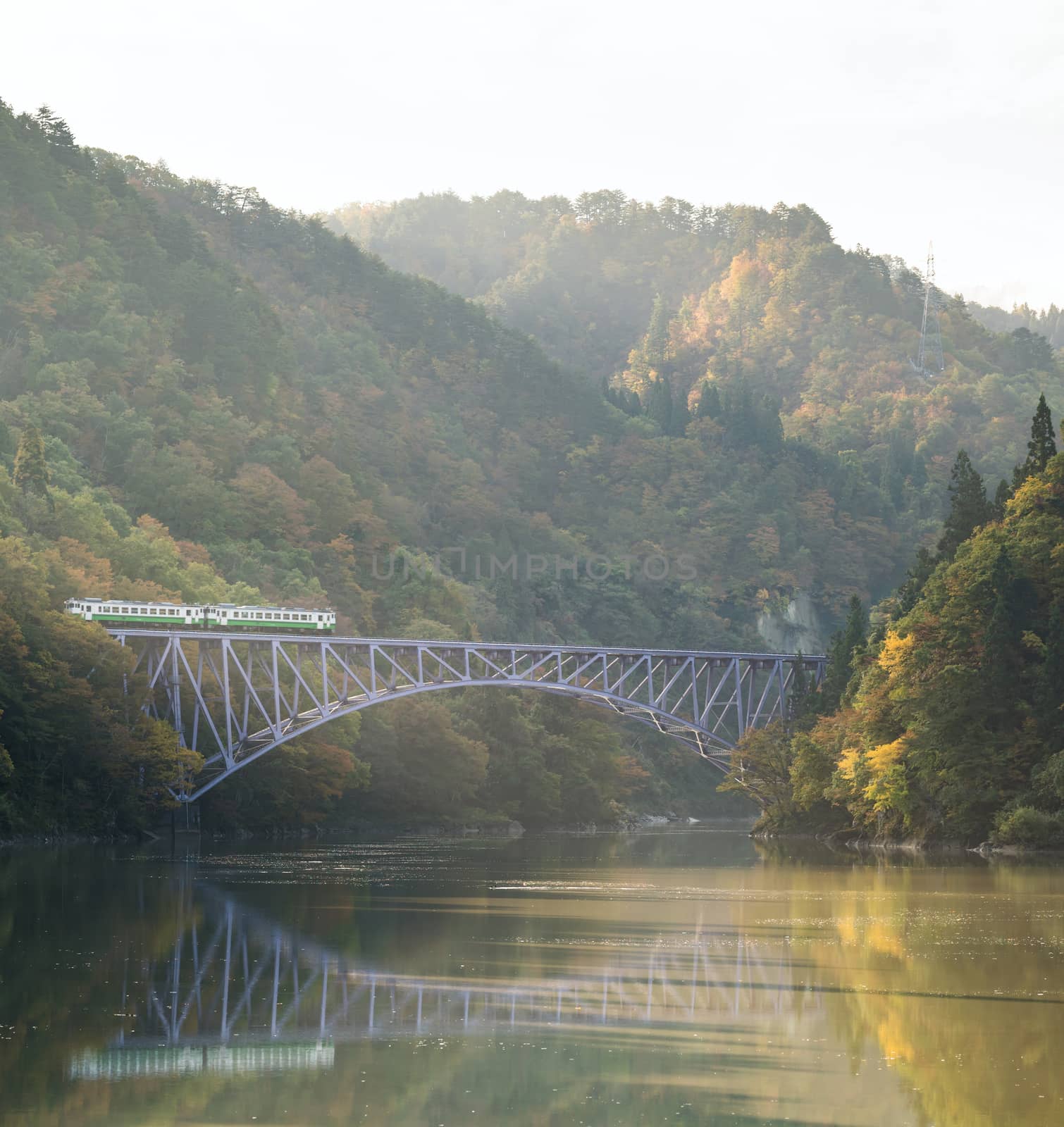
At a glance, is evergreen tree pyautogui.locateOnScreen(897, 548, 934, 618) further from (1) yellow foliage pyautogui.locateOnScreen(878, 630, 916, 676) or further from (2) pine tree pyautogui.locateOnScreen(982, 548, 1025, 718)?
(2) pine tree pyautogui.locateOnScreen(982, 548, 1025, 718)

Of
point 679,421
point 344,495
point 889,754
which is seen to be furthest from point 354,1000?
point 679,421

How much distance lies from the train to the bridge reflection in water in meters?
47.4

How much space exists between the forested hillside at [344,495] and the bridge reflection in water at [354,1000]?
125 ft

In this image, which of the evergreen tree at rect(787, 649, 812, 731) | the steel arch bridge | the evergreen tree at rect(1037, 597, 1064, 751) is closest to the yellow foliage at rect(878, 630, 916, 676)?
the evergreen tree at rect(1037, 597, 1064, 751)

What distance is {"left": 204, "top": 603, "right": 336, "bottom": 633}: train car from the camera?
269 feet

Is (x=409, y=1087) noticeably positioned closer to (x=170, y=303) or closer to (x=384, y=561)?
(x=384, y=561)

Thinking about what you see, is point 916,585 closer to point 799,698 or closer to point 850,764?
point 850,764

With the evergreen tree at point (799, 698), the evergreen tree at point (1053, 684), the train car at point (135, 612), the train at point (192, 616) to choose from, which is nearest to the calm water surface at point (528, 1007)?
the evergreen tree at point (1053, 684)

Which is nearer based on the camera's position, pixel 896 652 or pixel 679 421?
pixel 896 652

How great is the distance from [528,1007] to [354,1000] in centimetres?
237

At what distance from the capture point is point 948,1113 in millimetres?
17688

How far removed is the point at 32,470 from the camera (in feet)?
306

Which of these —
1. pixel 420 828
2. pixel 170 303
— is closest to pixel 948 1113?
pixel 420 828

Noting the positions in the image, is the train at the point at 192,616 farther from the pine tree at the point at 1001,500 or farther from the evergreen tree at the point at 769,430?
the evergreen tree at the point at 769,430
